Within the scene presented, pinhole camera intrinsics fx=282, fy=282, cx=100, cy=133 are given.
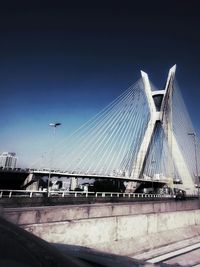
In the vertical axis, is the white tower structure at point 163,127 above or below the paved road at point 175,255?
above

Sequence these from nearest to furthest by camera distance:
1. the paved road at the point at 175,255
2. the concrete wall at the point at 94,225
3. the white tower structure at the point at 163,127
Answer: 1. the concrete wall at the point at 94,225
2. the paved road at the point at 175,255
3. the white tower structure at the point at 163,127

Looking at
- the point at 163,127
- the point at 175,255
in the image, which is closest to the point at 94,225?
the point at 175,255

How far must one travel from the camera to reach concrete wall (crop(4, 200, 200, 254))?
231 inches

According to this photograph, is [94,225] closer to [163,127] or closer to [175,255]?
[175,255]

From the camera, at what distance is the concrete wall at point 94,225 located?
5.87m

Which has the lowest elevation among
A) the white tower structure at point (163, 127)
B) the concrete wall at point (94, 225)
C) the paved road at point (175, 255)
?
the paved road at point (175, 255)

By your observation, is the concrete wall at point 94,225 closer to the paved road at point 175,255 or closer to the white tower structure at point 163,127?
the paved road at point 175,255

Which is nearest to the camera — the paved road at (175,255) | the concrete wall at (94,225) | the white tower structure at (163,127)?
the concrete wall at (94,225)

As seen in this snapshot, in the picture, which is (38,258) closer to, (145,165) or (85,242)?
(85,242)

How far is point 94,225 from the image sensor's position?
6.81m

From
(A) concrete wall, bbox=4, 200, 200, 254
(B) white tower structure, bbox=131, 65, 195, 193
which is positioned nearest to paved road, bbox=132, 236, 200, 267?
(A) concrete wall, bbox=4, 200, 200, 254

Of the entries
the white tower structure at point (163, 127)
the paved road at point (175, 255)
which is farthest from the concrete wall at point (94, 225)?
the white tower structure at point (163, 127)

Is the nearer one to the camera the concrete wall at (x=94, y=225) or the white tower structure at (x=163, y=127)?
the concrete wall at (x=94, y=225)

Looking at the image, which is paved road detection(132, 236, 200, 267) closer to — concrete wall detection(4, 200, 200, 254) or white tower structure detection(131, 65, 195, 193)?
concrete wall detection(4, 200, 200, 254)
